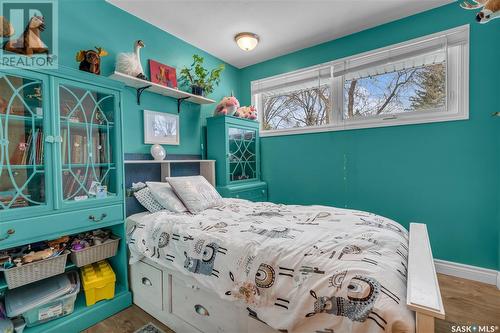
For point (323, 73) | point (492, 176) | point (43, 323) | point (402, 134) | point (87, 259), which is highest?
point (323, 73)

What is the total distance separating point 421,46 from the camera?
2383 millimetres

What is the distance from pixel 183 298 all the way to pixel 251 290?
654 mm

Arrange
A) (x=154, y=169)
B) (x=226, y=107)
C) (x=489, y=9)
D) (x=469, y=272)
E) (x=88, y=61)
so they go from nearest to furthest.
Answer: (x=489, y=9)
(x=88, y=61)
(x=469, y=272)
(x=154, y=169)
(x=226, y=107)

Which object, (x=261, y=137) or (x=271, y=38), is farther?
(x=261, y=137)

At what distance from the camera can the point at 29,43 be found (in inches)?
56.9

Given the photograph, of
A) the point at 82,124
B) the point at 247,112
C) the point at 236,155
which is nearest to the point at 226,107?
the point at 247,112

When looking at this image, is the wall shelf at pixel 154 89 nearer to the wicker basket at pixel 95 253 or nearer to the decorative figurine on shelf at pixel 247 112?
the decorative figurine on shelf at pixel 247 112

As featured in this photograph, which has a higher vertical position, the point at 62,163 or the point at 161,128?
the point at 161,128

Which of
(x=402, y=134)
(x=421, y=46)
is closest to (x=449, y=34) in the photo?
(x=421, y=46)

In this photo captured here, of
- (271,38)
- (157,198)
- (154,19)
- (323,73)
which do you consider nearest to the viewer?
(157,198)

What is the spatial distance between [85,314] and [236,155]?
6.93 feet

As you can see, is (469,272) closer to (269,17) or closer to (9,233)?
(269,17)

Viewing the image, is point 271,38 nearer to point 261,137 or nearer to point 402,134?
point 261,137

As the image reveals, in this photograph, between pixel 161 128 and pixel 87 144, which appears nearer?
pixel 87 144
